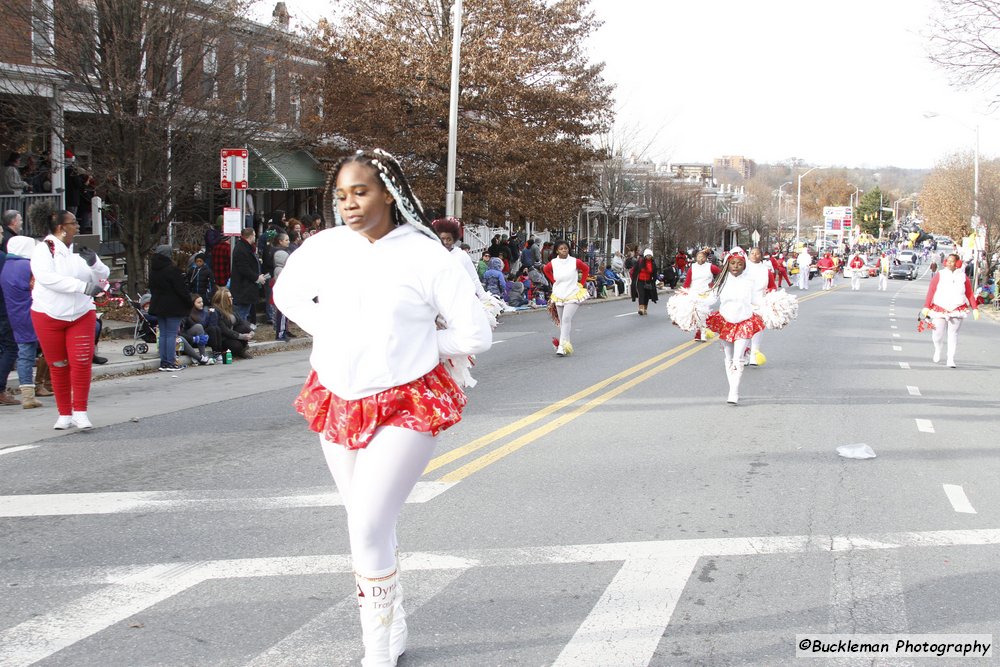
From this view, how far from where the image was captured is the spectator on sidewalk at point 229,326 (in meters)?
15.0

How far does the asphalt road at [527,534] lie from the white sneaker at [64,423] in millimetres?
229

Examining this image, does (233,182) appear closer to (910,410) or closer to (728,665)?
(910,410)

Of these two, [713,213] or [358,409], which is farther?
[713,213]

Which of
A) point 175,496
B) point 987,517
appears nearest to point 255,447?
point 175,496

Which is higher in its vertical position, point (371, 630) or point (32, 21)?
point (32, 21)

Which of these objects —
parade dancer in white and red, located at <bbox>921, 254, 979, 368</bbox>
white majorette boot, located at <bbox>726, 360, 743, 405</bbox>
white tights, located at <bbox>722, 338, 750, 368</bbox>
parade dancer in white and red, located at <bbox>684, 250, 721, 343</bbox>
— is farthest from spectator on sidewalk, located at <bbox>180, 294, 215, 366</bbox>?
parade dancer in white and red, located at <bbox>921, 254, 979, 368</bbox>

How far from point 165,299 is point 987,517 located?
10421 millimetres

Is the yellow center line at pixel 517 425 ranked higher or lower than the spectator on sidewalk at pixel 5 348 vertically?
lower

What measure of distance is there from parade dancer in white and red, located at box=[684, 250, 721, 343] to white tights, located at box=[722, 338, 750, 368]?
984 millimetres

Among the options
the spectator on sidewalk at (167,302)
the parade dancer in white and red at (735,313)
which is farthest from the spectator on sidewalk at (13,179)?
the parade dancer in white and red at (735,313)

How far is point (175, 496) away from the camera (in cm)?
660

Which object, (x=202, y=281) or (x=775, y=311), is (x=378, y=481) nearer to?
(x=775, y=311)

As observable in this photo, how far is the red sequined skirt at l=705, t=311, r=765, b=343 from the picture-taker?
11578mm

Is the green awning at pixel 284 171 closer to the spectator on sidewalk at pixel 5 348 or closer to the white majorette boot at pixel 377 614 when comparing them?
the spectator on sidewalk at pixel 5 348
